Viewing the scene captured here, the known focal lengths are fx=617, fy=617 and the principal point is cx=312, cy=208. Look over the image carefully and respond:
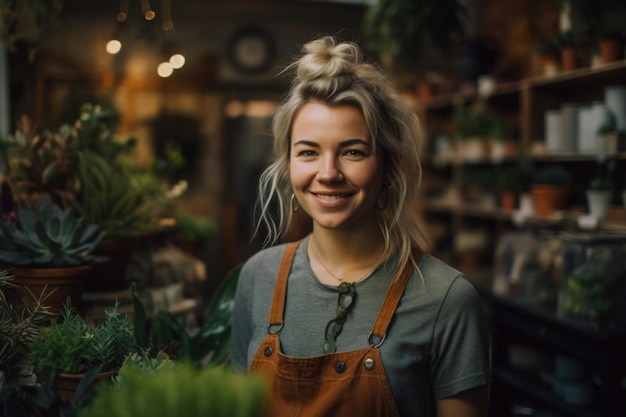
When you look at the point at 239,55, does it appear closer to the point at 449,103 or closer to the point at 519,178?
the point at 449,103

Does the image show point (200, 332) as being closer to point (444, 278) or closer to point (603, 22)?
point (444, 278)

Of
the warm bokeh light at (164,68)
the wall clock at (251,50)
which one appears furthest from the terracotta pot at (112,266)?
the wall clock at (251,50)

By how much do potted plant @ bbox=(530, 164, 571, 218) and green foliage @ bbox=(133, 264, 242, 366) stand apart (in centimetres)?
246

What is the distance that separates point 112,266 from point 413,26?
8.12 feet

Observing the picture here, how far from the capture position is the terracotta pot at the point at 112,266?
4.82 ft

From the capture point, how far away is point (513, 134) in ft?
13.5

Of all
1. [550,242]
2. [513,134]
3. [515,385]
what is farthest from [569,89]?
[515,385]

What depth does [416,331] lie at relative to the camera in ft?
4.21

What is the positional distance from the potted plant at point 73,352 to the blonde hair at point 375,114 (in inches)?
23.8

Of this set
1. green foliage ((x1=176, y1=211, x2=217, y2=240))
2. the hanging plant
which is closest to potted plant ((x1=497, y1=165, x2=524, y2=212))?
green foliage ((x1=176, y1=211, x2=217, y2=240))

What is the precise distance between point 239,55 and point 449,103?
2163 millimetres

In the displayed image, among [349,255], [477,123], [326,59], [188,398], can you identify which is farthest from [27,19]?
[477,123]

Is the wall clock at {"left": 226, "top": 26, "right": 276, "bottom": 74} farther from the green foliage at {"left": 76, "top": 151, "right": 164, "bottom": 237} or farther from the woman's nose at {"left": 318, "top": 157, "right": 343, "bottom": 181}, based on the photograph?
the woman's nose at {"left": 318, "top": 157, "right": 343, "bottom": 181}

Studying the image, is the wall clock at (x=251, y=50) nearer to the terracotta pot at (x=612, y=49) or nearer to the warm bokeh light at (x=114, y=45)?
the terracotta pot at (x=612, y=49)
